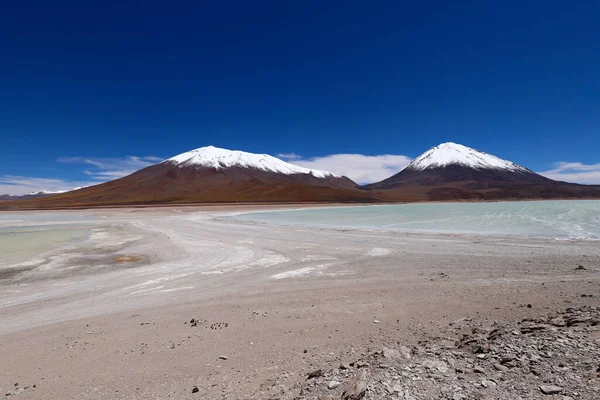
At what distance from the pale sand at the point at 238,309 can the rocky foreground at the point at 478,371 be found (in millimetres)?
610

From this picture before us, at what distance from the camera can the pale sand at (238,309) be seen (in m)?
5.39

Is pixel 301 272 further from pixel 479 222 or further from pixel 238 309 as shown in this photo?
pixel 479 222

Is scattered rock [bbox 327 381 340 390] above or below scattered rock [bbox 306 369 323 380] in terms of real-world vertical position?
above

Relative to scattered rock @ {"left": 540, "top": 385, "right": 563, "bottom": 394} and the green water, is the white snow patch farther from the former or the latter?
the green water

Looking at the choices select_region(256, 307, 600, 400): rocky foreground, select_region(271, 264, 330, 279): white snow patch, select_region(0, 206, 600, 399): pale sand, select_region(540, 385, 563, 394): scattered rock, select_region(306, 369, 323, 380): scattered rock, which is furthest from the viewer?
select_region(271, 264, 330, 279): white snow patch

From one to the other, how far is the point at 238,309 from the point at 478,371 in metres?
5.64

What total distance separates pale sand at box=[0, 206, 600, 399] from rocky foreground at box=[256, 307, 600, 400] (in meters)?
0.61

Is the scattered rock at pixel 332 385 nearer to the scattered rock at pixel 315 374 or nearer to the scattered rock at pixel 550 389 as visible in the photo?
the scattered rock at pixel 315 374

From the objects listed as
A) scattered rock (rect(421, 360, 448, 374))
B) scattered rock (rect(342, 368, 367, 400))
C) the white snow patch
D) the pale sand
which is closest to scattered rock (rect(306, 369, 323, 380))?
the pale sand

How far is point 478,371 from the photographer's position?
455cm

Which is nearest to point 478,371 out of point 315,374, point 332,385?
point 332,385

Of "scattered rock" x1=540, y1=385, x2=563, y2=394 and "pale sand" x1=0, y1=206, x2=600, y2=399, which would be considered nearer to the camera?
"scattered rock" x1=540, y1=385, x2=563, y2=394

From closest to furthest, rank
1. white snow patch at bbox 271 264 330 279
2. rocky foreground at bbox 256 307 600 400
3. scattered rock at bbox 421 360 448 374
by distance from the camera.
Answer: rocky foreground at bbox 256 307 600 400
scattered rock at bbox 421 360 448 374
white snow patch at bbox 271 264 330 279

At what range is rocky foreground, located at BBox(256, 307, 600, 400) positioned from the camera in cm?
404
